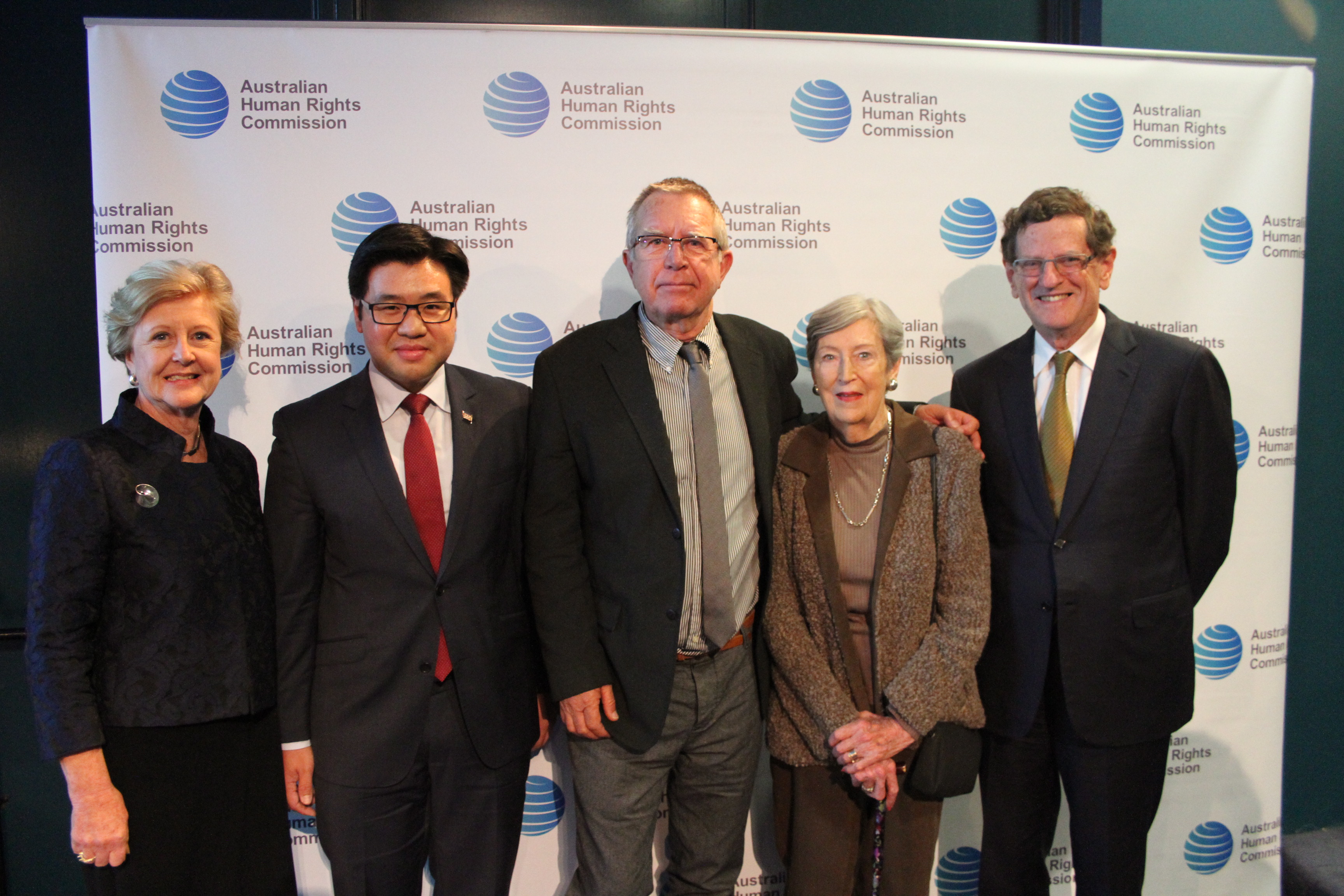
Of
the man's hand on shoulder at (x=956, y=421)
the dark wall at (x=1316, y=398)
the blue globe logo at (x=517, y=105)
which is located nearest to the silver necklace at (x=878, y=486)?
the man's hand on shoulder at (x=956, y=421)

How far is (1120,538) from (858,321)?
89cm

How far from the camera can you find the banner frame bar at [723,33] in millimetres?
2264

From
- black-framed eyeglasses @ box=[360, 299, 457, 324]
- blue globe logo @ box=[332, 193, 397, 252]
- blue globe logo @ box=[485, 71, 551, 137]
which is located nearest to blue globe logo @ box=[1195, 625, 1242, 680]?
black-framed eyeglasses @ box=[360, 299, 457, 324]

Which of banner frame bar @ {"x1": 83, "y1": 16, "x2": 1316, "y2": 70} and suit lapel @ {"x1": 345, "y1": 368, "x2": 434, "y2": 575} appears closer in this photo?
suit lapel @ {"x1": 345, "y1": 368, "x2": 434, "y2": 575}

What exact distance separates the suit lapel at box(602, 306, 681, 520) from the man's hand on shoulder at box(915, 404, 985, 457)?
722 millimetres

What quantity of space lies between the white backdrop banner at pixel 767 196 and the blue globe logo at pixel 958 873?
2 centimetres

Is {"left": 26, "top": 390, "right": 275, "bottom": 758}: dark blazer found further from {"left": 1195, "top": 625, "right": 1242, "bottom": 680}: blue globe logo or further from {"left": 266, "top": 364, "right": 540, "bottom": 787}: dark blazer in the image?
{"left": 1195, "top": 625, "right": 1242, "bottom": 680}: blue globe logo

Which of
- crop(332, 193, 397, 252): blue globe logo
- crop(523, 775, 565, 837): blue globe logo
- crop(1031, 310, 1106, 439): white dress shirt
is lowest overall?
crop(523, 775, 565, 837): blue globe logo

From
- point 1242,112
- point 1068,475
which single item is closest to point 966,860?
point 1068,475

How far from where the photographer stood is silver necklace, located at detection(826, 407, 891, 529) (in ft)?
5.82

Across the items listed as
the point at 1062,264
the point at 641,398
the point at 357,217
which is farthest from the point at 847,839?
the point at 357,217

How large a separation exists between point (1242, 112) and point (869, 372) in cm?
210

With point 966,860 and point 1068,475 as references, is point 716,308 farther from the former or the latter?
point 966,860

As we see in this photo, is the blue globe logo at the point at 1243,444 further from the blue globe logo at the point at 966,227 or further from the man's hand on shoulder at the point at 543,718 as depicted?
the man's hand on shoulder at the point at 543,718
